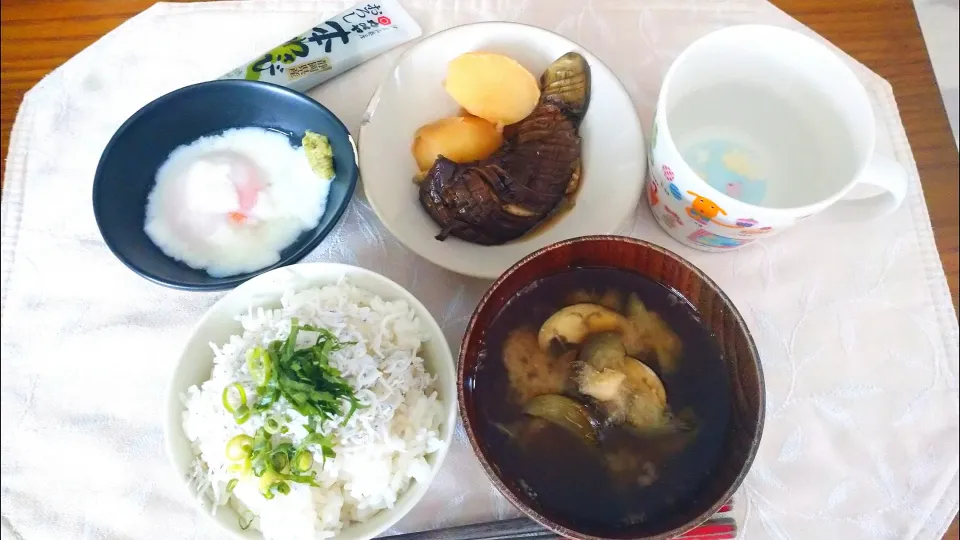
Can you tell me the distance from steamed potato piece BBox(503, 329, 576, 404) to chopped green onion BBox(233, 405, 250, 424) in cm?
29

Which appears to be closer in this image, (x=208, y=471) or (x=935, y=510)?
(x=208, y=471)

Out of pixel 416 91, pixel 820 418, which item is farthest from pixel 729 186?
pixel 416 91

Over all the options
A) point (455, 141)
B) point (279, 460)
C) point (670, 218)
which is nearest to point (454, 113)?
point (455, 141)

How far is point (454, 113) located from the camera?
1.05 metres

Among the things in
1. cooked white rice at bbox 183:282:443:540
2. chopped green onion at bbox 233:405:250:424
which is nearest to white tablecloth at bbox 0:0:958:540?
cooked white rice at bbox 183:282:443:540

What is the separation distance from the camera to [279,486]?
2.40 ft

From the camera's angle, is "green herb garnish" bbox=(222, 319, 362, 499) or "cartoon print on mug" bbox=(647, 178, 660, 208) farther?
"cartoon print on mug" bbox=(647, 178, 660, 208)

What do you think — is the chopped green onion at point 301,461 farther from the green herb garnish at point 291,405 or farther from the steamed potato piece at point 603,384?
the steamed potato piece at point 603,384

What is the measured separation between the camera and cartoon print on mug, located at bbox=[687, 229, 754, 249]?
0.93 m

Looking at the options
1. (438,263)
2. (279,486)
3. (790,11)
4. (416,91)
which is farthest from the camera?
(790,11)

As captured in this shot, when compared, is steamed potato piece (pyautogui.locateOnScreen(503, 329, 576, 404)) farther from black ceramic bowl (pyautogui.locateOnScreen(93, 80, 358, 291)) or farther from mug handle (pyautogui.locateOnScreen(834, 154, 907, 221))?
mug handle (pyautogui.locateOnScreen(834, 154, 907, 221))

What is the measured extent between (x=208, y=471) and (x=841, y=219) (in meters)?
0.95

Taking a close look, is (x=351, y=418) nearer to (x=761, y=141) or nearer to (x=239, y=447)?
(x=239, y=447)

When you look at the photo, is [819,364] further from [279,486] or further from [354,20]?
[354,20]
